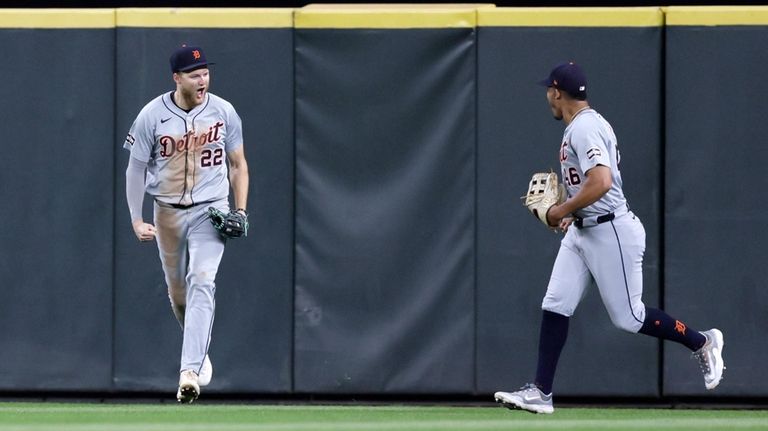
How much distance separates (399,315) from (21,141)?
8.20 feet

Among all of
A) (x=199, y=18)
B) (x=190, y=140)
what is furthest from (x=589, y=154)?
(x=199, y=18)

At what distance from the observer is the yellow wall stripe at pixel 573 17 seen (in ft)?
30.5

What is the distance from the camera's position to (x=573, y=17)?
368 inches

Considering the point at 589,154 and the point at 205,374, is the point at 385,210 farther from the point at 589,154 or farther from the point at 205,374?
the point at 589,154

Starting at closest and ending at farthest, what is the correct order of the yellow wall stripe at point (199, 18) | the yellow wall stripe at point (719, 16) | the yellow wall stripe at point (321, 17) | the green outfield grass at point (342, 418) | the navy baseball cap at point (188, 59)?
the green outfield grass at point (342, 418), the navy baseball cap at point (188, 59), the yellow wall stripe at point (719, 16), the yellow wall stripe at point (321, 17), the yellow wall stripe at point (199, 18)

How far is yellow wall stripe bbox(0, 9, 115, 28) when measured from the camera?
9.49 meters

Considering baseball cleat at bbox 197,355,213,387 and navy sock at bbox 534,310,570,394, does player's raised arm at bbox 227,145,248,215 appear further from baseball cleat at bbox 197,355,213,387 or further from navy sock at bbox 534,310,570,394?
navy sock at bbox 534,310,570,394

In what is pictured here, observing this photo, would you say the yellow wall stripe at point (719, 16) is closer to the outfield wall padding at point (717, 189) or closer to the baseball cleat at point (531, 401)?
→ the outfield wall padding at point (717, 189)

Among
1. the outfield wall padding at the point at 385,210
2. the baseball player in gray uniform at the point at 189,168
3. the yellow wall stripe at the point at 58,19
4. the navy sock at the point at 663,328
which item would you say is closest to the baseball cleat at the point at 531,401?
the navy sock at the point at 663,328

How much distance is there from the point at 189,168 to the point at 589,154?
216 centimetres

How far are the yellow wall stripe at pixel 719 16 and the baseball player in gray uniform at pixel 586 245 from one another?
130cm

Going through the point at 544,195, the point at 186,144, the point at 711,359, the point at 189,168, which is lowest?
the point at 711,359

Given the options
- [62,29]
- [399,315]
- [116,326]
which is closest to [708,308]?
[399,315]

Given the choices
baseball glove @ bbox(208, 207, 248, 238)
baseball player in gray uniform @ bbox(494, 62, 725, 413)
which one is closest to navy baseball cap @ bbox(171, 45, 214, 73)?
baseball glove @ bbox(208, 207, 248, 238)
